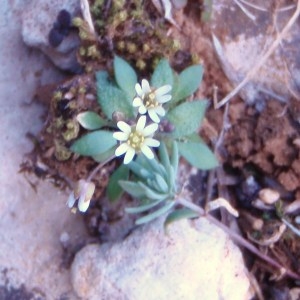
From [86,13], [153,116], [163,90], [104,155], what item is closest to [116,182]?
[104,155]

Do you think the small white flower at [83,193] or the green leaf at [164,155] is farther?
the green leaf at [164,155]

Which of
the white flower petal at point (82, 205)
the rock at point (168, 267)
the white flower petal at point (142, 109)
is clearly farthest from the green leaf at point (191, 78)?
the white flower petal at point (82, 205)

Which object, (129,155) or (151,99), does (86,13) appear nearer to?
(151,99)

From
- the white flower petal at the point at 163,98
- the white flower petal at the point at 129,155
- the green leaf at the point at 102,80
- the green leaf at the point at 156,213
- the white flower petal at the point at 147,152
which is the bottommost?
the green leaf at the point at 156,213

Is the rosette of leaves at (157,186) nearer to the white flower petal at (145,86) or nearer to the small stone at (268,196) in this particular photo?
the white flower petal at (145,86)

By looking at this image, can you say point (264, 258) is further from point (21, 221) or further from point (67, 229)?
point (21, 221)

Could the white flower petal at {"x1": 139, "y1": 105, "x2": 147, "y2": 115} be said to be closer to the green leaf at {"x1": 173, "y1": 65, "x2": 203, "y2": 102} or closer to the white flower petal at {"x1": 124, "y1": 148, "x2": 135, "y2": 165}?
the white flower petal at {"x1": 124, "y1": 148, "x2": 135, "y2": 165}
